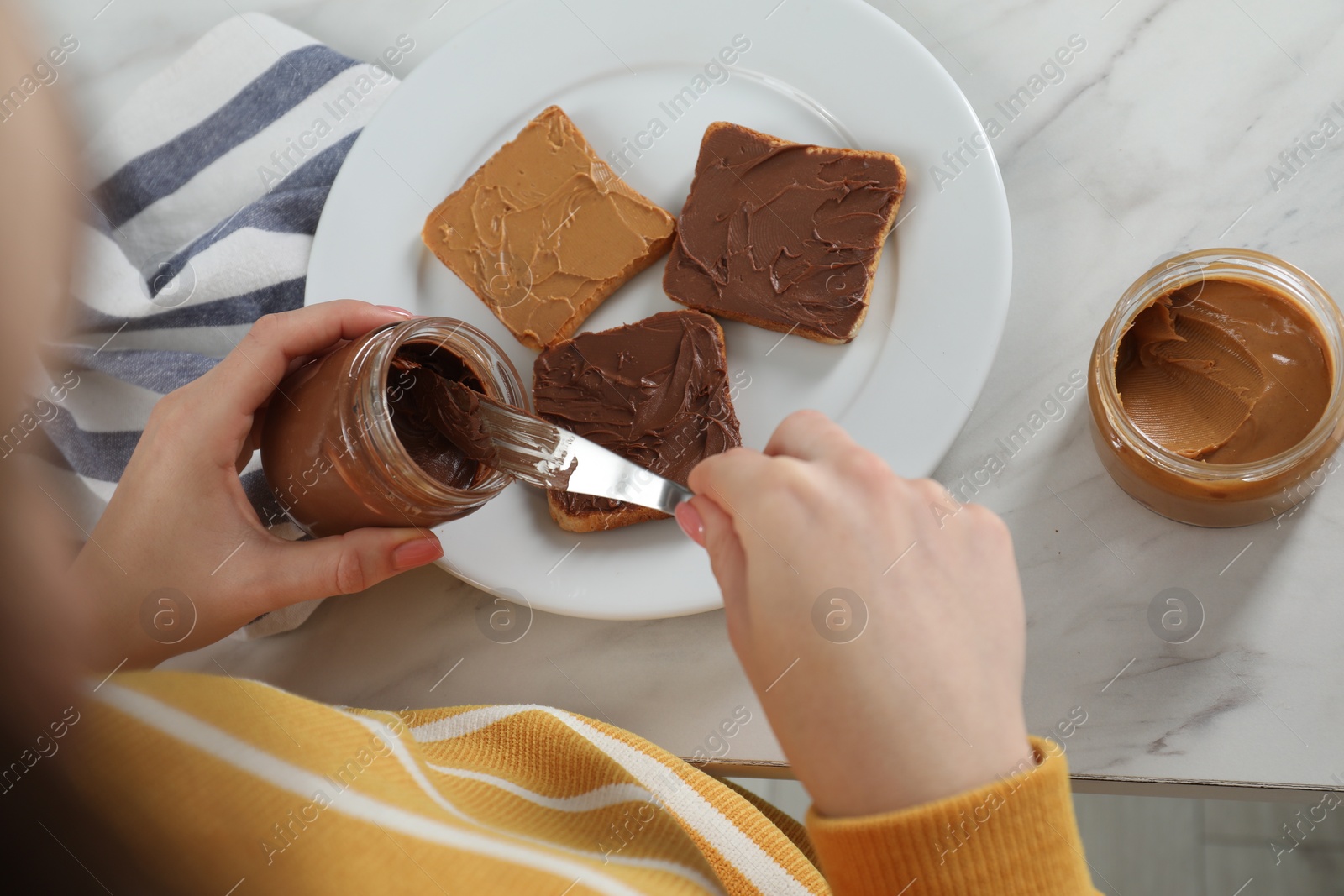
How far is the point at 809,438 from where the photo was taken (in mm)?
855

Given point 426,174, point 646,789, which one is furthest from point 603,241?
point 646,789

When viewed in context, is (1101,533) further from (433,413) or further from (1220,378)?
(433,413)

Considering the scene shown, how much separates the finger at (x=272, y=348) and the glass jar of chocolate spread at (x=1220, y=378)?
2.97 ft

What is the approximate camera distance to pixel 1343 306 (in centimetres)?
117

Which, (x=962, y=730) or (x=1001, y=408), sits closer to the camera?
(x=962, y=730)

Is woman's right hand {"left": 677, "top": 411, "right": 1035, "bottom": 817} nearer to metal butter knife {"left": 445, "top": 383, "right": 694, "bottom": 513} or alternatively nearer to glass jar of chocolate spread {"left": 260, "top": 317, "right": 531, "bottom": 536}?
metal butter knife {"left": 445, "top": 383, "right": 694, "bottom": 513}

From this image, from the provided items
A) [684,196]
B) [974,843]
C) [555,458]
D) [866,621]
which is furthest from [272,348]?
[974,843]

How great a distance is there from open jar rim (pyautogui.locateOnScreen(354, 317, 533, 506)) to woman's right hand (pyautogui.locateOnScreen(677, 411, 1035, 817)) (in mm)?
303

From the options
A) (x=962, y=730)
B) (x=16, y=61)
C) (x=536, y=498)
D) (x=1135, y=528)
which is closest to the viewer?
(x=16, y=61)

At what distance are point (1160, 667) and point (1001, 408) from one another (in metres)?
0.38

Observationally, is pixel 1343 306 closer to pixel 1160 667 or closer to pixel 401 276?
pixel 1160 667

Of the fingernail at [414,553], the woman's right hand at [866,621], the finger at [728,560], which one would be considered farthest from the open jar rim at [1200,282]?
the fingernail at [414,553]

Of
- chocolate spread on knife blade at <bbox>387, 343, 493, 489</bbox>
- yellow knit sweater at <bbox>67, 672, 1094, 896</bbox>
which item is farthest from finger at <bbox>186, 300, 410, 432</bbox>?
yellow knit sweater at <bbox>67, 672, 1094, 896</bbox>

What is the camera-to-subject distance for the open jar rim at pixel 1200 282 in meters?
0.96
